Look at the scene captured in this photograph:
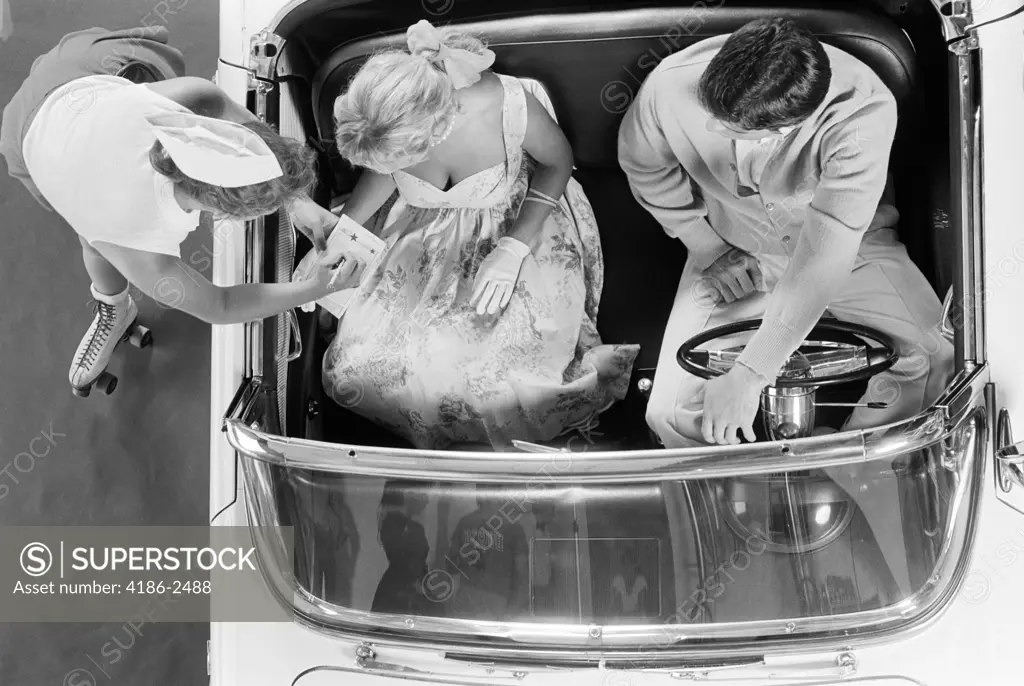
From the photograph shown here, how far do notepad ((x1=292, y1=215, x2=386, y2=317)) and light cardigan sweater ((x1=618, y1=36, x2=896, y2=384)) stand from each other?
0.56 metres

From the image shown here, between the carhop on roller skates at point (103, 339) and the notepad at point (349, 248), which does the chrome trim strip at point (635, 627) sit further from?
the carhop on roller skates at point (103, 339)

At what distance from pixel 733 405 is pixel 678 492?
198 mm

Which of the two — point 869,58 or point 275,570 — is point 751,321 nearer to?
point 869,58

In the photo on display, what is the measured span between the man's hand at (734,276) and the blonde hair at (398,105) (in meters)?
0.60

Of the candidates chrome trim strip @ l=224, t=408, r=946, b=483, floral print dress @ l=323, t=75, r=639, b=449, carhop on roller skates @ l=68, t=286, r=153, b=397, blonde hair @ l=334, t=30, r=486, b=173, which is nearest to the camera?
chrome trim strip @ l=224, t=408, r=946, b=483

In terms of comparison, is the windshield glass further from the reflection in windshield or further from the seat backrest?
the seat backrest

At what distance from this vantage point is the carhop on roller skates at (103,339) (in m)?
2.15

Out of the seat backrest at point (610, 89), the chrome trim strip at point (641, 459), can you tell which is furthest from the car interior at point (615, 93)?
the chrome trim strip at point (641, 459)

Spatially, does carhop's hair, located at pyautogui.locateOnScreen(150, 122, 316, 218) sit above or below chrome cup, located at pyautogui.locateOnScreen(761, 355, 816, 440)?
above

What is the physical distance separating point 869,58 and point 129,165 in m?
1.42

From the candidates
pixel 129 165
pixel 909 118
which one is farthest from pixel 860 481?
pixel 129 165

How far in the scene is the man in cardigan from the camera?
1497 mm

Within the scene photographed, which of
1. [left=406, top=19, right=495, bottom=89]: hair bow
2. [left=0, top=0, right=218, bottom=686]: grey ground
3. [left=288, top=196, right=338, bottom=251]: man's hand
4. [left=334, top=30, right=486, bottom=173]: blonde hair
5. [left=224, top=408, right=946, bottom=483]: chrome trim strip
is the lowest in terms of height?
[left=0, top=0, right=218, bottom=686]: grey ground

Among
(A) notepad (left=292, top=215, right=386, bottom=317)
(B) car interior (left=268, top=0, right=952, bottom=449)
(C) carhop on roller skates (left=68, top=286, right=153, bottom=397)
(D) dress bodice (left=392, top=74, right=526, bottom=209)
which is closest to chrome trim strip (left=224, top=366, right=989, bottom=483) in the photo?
(B) car interior (left=268, top=0, right=952, bottom=449)
